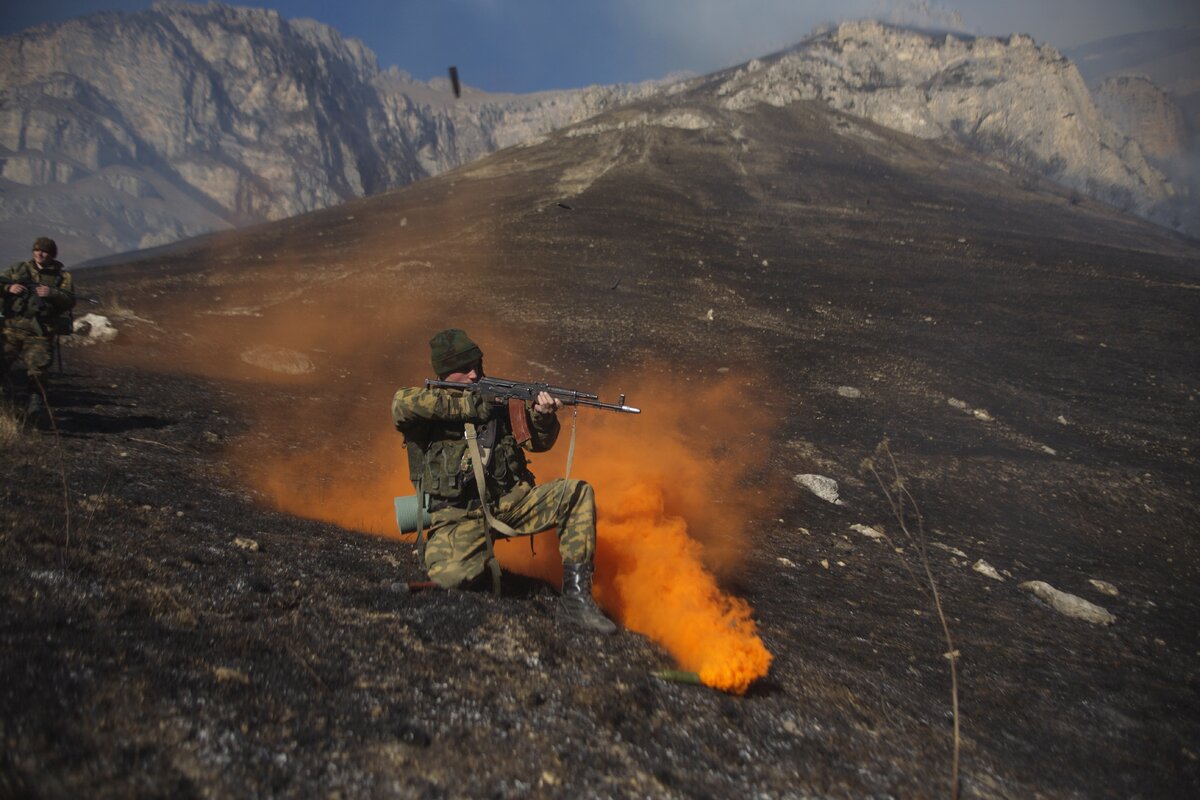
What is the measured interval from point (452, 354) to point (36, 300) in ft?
19.7

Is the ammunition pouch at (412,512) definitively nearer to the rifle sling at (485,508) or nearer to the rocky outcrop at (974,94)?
the rifle sling at (485,508)

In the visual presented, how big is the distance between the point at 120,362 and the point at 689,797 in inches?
452

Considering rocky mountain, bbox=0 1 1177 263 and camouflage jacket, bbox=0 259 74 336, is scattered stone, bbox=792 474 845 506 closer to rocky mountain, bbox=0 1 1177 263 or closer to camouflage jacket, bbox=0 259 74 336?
camouflage jacket, bbox=0 259 74 336

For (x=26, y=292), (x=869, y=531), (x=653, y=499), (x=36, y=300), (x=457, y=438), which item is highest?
(x=26, y=292)

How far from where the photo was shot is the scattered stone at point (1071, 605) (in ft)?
18.2

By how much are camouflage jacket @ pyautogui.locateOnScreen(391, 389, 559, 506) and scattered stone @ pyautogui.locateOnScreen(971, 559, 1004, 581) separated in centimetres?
485

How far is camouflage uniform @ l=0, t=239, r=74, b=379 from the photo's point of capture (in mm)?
6969

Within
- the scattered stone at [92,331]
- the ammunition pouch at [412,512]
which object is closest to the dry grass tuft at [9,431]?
the ammunition pouch at [412,512]

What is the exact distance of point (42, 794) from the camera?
1786 millimetres

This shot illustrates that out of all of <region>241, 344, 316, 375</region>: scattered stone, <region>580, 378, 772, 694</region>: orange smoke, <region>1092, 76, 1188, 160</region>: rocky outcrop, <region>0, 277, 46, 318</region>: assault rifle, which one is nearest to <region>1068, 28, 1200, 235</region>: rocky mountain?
<region>1092, 76, 1188, 160</region>: rocky outcrop

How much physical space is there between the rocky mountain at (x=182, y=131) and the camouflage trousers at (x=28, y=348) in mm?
92976

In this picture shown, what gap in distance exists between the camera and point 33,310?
7.00 meters

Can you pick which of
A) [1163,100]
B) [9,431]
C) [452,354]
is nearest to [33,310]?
[9,431]

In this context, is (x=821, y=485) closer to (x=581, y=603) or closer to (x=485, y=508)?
(x=581, y=603)
